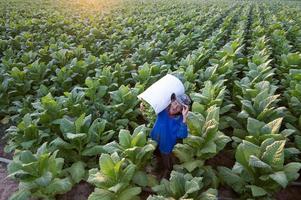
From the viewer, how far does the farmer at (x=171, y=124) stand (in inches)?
141

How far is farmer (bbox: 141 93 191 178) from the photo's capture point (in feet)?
11.7

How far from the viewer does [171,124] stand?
12.1 ft

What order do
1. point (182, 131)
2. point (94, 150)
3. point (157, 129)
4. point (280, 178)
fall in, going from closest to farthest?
point (280, 178)
point (182, 131)
point (157, 129)
point (94, 150)

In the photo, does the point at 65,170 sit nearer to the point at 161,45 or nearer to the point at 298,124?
the point at 298,124

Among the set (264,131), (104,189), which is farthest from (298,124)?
(104,189)

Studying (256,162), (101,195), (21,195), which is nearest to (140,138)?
(101,195)

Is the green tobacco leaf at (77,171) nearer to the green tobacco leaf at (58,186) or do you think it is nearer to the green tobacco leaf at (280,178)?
the green tobacco leaf at (58,186)

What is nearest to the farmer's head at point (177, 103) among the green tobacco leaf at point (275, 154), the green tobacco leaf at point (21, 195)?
the green tobacco leaf at point (275, 154)

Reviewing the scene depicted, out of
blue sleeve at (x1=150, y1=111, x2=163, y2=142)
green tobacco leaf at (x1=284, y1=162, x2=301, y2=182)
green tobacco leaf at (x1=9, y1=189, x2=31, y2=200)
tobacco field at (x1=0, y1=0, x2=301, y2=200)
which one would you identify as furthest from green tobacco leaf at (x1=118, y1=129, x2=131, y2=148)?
green tobacco leaf at (x1=284, y1=162, x2=301, y2=182)

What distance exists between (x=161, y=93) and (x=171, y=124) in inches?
17.5

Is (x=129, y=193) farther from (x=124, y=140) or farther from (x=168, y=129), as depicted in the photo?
(x=168, y=129)

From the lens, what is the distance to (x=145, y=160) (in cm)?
384

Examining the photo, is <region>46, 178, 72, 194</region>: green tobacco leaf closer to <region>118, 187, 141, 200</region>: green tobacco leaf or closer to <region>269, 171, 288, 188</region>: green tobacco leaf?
<region>118, 187, 141, 200</region>: green tobacco leaf

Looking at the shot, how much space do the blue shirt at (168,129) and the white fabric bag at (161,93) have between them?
241mm
